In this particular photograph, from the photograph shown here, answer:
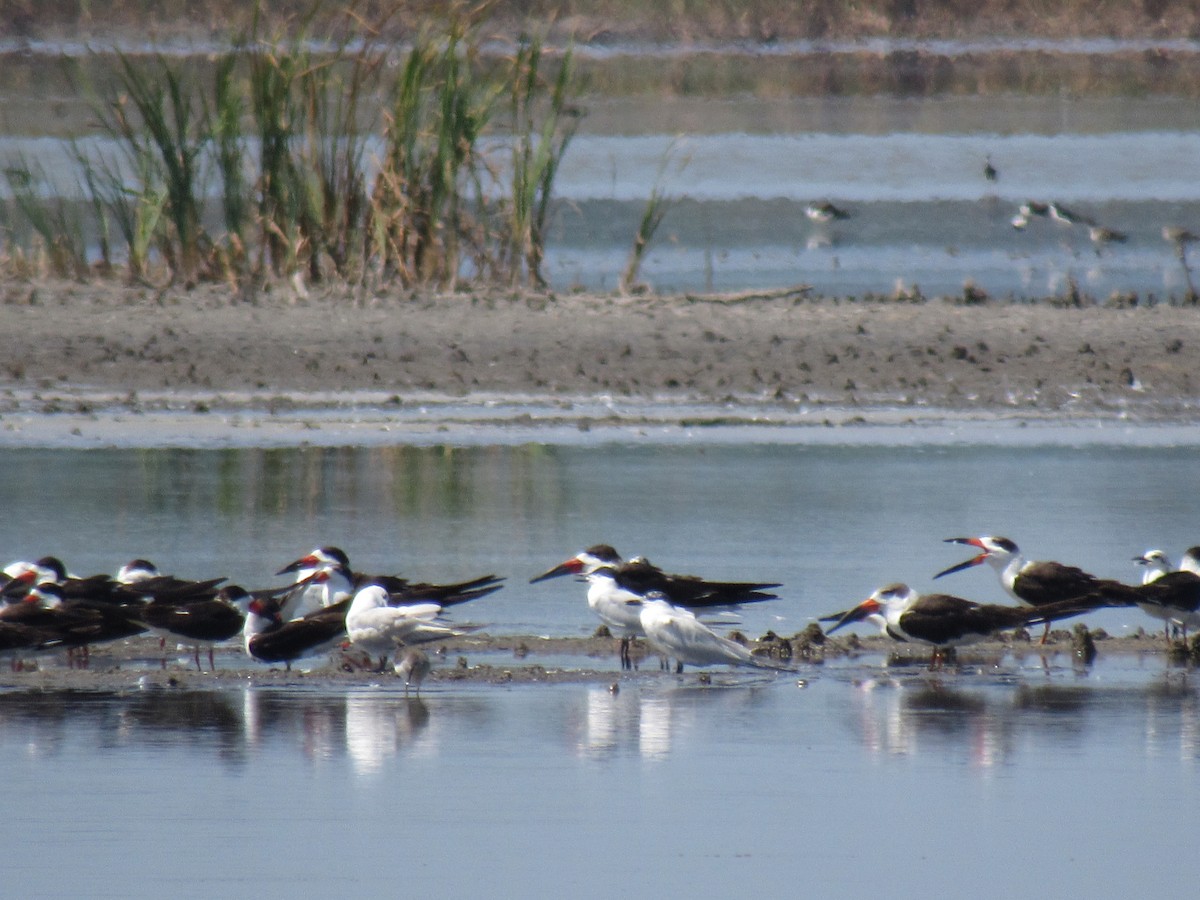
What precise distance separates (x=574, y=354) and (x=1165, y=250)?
9.30 metres

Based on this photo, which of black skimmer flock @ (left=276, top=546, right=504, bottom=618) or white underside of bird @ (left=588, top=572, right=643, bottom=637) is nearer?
white underside of bird @ (left=588, top=572, right=643, bottom=637)

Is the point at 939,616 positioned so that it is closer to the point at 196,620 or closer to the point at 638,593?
the point at 638,593

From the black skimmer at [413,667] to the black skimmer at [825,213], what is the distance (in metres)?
16.2

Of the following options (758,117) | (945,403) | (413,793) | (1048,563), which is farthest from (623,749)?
(758,117)

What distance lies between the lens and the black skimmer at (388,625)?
756 centimetres

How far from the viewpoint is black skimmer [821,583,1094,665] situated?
782cm

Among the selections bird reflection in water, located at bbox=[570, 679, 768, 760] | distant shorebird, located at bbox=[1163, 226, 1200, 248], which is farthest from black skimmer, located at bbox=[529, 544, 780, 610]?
distant shorebird, located at bbox=[1163, 226, 1200, 248]

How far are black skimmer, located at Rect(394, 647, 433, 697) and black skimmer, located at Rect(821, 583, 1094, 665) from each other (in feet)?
4.78

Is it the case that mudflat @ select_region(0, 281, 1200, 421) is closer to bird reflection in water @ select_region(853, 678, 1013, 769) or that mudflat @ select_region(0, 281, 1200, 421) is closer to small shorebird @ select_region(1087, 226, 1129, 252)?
small shorebird @ select_region(1087, 226, 1129, 252)

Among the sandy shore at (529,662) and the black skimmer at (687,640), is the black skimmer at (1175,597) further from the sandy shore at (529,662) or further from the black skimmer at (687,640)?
the black skimmer at (687,640)

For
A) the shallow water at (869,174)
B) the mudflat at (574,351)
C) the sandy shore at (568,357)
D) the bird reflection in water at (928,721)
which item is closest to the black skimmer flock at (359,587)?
the bird reflection in water at (928,721)

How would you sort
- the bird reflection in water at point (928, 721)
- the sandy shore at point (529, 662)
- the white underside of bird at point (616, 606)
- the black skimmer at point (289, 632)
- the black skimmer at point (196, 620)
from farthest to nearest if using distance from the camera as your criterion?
the white underside of bird at point (616, 606)
the black skimmer at point (196, 620)
the black skimmer at point (289, 632)
the sandy shore at point (529, 662)
the bird reflection in water at point (928, 721)

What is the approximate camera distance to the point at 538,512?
10.7 m

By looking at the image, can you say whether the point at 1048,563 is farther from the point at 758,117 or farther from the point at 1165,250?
the point at 758,117
